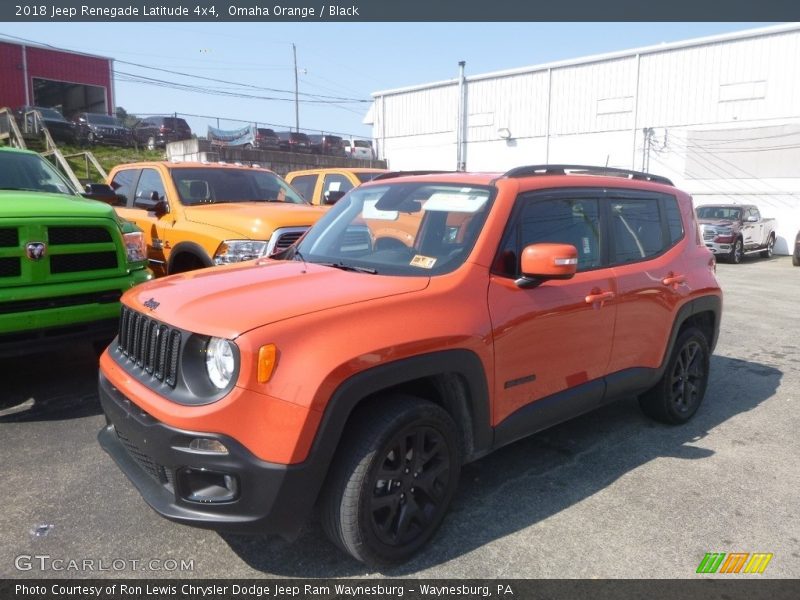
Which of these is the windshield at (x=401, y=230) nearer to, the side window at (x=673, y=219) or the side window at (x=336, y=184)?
the side window at (x=673, y=219)

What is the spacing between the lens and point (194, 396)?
8.13 ft

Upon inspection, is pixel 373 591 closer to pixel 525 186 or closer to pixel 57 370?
pixel 525 186

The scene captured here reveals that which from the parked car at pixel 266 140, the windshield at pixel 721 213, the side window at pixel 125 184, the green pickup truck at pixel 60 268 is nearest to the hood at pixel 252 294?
→ the green pickup truck at pixel 60 268

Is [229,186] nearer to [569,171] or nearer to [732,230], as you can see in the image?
[569,171]

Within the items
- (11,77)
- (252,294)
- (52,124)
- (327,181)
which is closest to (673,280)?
(252,294)

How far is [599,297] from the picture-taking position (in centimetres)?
362

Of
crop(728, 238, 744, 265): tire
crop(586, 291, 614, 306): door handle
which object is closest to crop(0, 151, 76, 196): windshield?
crop(586, 291, 614, 306): door handle

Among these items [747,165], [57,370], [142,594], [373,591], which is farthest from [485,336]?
[747,165]

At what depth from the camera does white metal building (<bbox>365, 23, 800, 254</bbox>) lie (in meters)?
22.1

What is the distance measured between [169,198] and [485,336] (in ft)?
16.0

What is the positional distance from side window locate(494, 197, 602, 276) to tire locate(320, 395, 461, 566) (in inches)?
36.7

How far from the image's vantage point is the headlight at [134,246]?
16.7ft

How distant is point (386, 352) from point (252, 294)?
2.29 ft

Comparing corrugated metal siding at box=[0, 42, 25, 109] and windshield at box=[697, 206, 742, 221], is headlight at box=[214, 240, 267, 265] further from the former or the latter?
corrugated metal siding at box=[0, 42, 25, 109]
